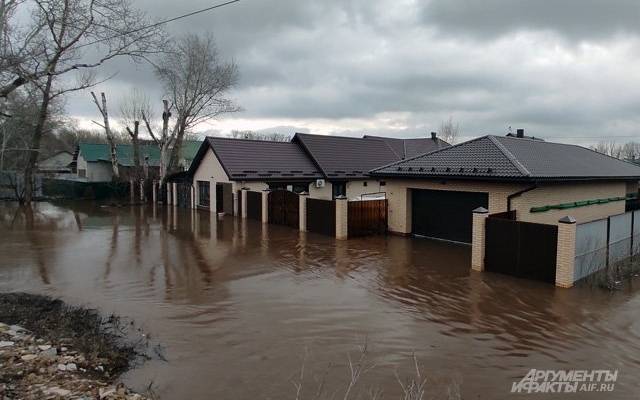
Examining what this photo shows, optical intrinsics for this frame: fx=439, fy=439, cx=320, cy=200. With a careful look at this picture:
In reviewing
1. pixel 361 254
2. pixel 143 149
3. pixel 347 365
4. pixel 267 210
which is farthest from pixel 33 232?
pixel 143 149

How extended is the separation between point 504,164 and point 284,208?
9.29m

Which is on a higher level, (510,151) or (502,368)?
(510,151)

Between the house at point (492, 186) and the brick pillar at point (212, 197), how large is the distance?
10.6 meters

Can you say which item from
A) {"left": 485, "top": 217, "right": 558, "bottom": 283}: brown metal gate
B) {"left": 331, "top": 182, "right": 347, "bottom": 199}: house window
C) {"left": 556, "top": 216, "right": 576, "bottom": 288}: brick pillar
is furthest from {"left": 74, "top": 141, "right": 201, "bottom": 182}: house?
{"left": 556, "top": 216, "right": 576, "bottom": 288}: brick pillar

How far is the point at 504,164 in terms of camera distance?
43.5ft

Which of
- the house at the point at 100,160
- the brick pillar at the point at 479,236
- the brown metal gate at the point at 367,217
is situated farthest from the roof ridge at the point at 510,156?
the house at the point at 100,160

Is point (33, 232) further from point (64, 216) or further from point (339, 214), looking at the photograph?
point (339, 214)

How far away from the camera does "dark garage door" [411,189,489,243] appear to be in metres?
14.4

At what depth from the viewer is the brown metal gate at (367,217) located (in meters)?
15.9

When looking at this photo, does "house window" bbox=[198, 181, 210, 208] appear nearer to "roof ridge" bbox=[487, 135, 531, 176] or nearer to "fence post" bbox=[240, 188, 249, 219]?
"fence post" bbox=[240, 188, 249, 219]

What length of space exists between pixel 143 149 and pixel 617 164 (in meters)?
A: 39.7

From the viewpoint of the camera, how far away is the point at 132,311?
7785 mm

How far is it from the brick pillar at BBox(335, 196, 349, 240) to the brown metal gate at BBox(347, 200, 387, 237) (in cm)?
21

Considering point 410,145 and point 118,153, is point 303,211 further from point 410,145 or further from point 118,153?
point 118,153
